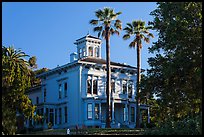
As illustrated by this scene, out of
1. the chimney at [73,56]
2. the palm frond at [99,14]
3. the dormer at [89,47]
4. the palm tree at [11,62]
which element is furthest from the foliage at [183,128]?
the dormer at [89,47]

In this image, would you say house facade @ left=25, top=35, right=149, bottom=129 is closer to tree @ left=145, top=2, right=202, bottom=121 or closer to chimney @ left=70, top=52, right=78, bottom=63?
chimney @ left=70, top=52, right=78, bottom=63

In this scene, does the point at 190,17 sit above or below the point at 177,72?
above

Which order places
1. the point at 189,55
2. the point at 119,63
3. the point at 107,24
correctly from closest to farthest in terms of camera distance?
the point at 189,55 → the point at 107,24 → the point at 119,63

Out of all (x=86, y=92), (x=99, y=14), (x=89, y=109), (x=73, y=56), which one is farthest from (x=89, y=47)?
(x=89, y=109)

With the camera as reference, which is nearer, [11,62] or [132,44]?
[11,62]

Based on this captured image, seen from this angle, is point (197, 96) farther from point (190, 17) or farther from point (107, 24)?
point (107, 24)

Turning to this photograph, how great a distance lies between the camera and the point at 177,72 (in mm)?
24172

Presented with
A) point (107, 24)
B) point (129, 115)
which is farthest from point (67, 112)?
point (107, 24)

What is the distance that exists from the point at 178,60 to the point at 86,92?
2436 cm

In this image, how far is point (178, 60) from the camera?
23.5 metres

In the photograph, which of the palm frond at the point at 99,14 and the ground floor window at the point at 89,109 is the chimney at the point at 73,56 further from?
the ground floor window at the point at 89,109

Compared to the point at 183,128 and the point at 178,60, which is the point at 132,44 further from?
the point at 183,128

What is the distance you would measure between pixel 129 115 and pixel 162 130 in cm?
3064

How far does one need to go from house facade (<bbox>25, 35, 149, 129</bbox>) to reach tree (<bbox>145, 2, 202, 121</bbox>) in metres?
19.9
